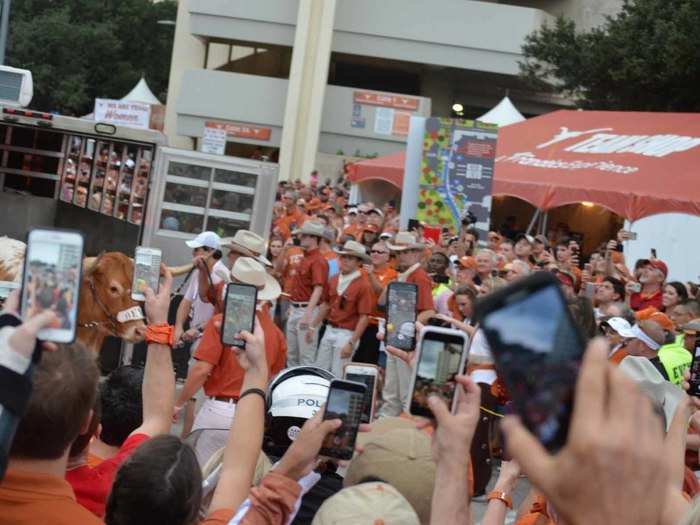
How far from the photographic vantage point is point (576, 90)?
3978 cm

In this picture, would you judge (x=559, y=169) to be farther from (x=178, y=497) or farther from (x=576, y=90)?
(x=178, y=497)

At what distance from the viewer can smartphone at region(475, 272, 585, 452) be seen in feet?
5.49

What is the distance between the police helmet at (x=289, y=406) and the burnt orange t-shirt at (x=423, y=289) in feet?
24.6

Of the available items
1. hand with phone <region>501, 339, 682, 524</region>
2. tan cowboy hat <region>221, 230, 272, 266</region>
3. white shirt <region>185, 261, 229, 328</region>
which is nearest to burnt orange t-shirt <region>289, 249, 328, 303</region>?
white shirt <region>185, 261, 229, 328</region>

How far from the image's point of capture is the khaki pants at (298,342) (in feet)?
47.5

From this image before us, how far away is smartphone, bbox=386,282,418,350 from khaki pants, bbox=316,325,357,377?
4325 millimetres

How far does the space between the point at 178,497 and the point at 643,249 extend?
18.8m

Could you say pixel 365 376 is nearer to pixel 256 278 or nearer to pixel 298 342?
pixel 256 278

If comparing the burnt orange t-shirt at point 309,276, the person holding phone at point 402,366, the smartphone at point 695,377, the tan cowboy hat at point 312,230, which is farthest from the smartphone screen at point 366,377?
the tan cowboy hat at point 312,230

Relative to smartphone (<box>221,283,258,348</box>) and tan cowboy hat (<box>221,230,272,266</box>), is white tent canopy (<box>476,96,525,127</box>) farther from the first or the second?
smartphone (<box>221,283,258,348</box>)

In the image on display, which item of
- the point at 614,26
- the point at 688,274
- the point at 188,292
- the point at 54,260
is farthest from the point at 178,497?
the point at 614,26

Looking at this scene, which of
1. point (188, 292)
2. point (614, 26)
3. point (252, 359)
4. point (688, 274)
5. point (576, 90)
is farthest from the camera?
point (576, 90)

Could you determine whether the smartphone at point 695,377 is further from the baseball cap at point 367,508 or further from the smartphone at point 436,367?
the baseball cap at point 367,508

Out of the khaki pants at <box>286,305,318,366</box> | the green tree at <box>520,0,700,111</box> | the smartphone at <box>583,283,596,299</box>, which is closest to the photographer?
the smartphone at <box>583,283,596,299</box>
